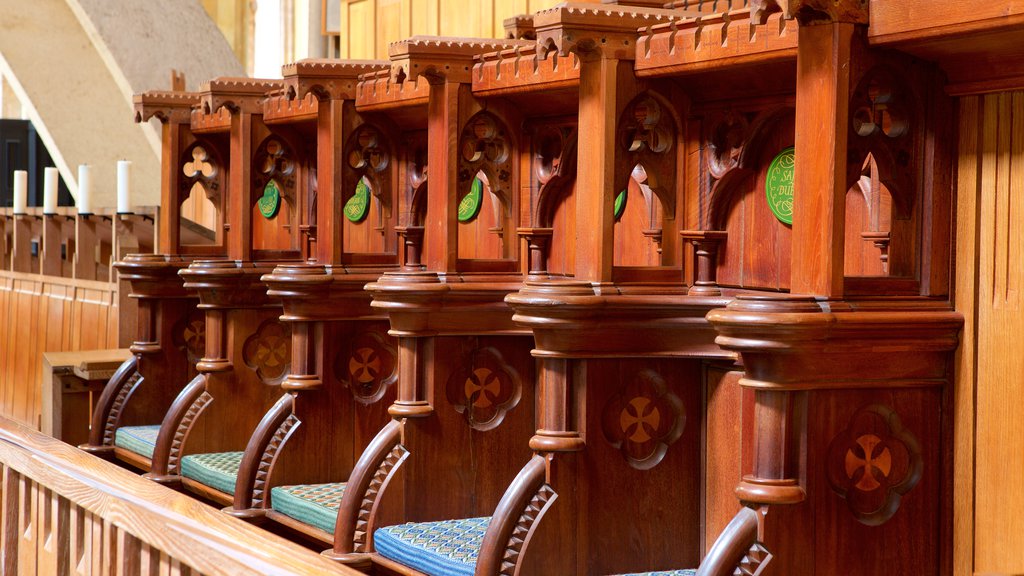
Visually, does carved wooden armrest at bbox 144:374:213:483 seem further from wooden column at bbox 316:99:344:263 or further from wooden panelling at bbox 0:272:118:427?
wooden panelling at bbox 0:272:118:427

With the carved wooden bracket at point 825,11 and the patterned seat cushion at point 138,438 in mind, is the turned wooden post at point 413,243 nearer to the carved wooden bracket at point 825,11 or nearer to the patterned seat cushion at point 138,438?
the patterned seat cushion at point 138,438

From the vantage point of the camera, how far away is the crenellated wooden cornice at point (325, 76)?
4.13 m

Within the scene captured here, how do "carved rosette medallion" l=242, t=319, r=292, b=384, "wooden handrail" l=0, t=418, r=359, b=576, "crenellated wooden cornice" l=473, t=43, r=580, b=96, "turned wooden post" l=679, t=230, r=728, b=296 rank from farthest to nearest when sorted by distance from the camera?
"carved rosette medallion" l=242, t=319, r=292, b=384 < "crenellated wooden cornice" l=473, t=43, r=580, b=96 < "turned wooden post" l=679, t=230, r=728, b=296 < "wooden handrail" l=0, t=418, r=359, b=576

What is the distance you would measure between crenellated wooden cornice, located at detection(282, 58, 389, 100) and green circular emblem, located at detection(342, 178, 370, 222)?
876 mm

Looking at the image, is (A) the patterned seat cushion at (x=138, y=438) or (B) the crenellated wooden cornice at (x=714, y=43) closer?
(B) the crenellated wooden cornice at (x=714, y=43)

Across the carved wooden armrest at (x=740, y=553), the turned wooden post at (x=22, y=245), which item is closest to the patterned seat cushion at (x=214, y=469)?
the carved wooden armrest at (x=740, y=553)

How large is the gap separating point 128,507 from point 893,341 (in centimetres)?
138

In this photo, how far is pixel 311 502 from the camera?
3996 mm

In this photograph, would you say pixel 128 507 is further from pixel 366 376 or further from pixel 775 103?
pixel 366 376

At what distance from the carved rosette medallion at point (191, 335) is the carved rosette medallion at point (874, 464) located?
3663 millimetres

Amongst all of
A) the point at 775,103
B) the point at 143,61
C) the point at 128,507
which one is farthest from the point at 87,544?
the point at 143,61

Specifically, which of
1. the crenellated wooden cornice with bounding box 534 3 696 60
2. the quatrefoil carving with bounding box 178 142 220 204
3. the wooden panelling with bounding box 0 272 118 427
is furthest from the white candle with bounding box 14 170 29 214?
the crenellated wooden cornice with bounding box 534 3 696 60

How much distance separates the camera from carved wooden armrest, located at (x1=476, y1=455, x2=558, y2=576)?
2.89 meters

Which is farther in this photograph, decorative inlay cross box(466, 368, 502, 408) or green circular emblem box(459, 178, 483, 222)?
green circular emblem box(459, 178, 483, 222)
